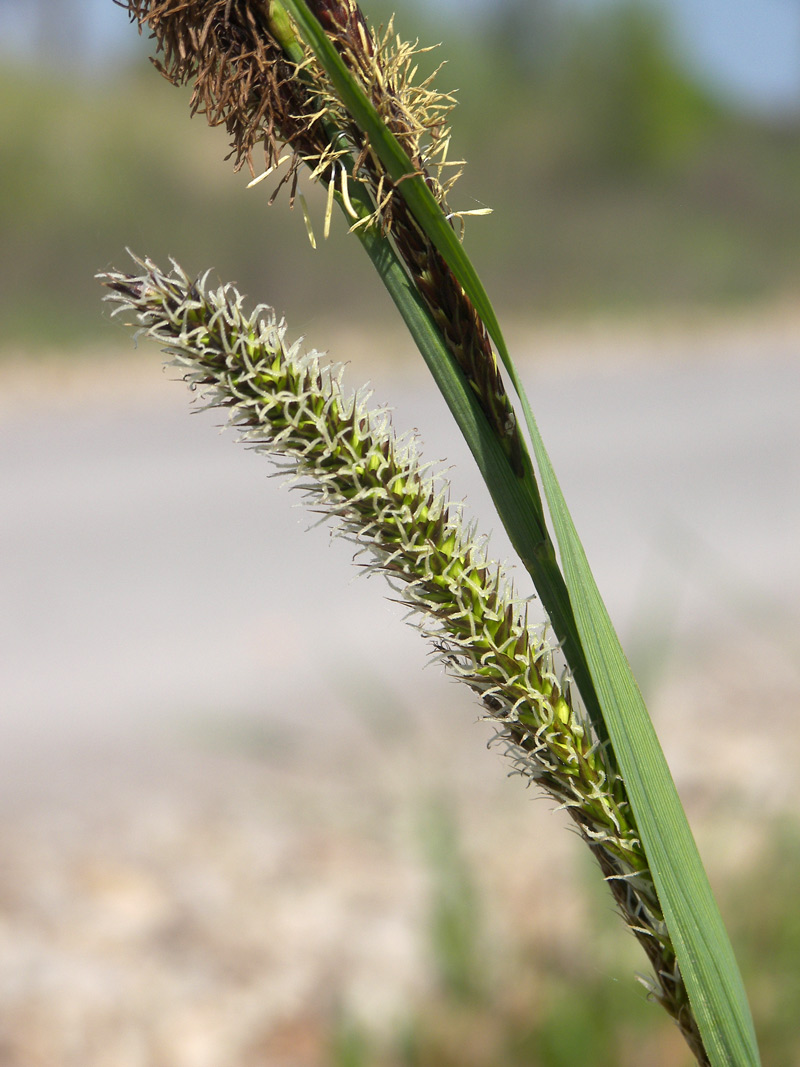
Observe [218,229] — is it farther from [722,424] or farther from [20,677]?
[20,677]

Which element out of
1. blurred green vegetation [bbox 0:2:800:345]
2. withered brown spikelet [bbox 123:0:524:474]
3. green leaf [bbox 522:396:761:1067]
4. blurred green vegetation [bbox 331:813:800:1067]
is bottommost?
blurred green vegetation [bbox 331:813:800:1067]

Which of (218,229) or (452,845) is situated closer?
(452,845)

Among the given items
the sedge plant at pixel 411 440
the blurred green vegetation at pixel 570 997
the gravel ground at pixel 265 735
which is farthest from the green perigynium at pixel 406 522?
the blurred green vegetation at pixel 570 997

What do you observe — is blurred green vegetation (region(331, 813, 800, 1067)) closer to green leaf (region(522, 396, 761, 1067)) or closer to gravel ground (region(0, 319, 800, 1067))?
gravel ground (region(0, 319, 800, 1067))

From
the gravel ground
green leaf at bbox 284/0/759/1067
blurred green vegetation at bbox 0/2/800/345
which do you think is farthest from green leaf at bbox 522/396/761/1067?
blurred green vegetation at bbox 0/2/800/345

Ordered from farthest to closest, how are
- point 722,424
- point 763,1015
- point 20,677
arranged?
point 722,424 < point 20,677 < point 763,1015

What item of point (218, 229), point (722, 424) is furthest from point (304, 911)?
point (218, 229)

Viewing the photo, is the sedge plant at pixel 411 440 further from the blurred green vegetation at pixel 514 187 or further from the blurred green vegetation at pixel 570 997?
the blurred green vegetation at pixel 514 187
